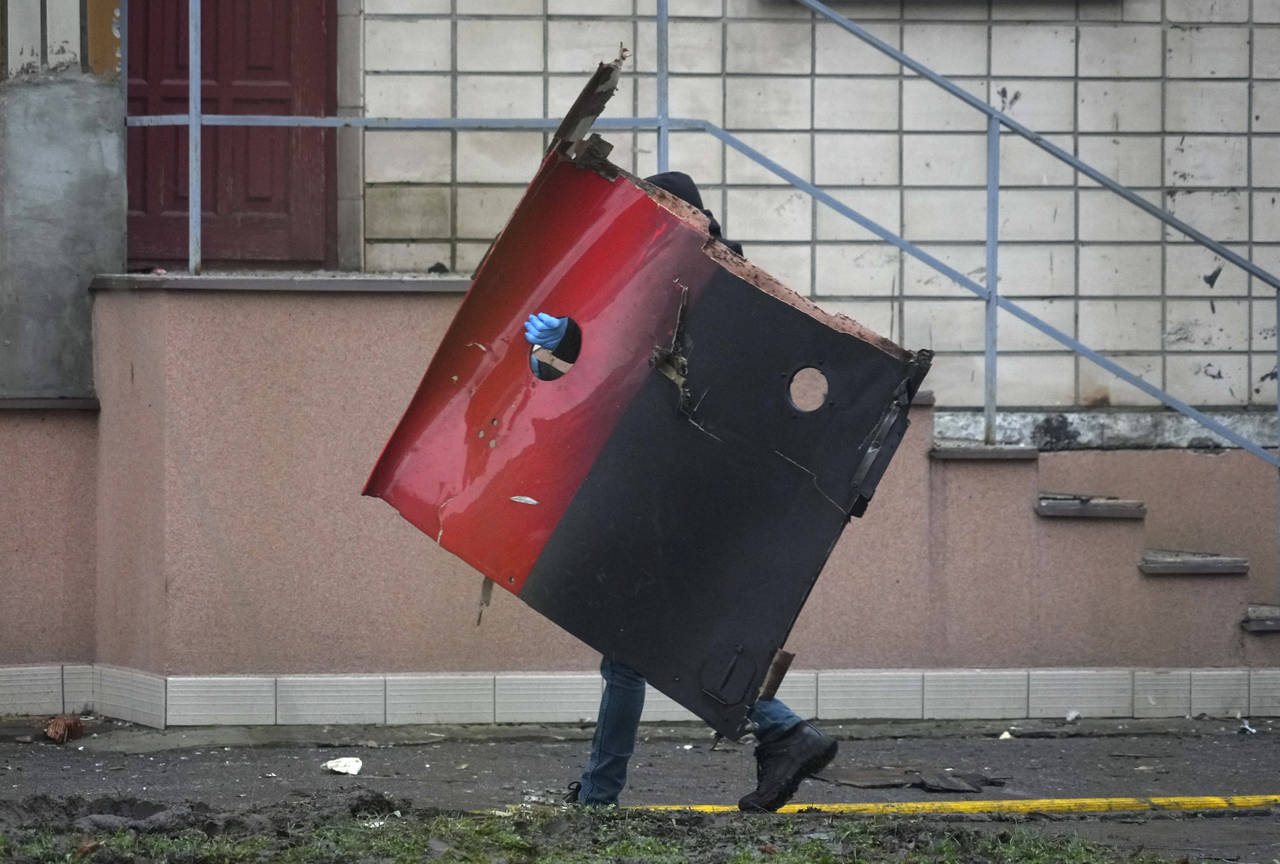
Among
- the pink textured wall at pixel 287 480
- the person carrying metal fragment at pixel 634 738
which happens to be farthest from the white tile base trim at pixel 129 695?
the person carrying metal fragment at pixel 634 738

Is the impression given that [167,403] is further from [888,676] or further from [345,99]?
[888,676]

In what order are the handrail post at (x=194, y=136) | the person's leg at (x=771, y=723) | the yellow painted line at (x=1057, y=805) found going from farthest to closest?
1. the handrail post at (x=194, y=136)
2. the yellow painted line at (x=1057, y=805)
3. the person's leg at (x=771, y=723)

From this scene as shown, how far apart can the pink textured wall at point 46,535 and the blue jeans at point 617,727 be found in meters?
2.85

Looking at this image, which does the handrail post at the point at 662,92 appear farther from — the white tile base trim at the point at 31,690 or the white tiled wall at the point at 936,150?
the white tile base trim at the point at 31,690

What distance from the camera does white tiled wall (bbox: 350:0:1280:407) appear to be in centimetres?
742

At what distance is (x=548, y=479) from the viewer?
14.2 feet

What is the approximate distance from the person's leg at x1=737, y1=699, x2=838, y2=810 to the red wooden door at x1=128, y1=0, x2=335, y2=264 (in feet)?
12.0

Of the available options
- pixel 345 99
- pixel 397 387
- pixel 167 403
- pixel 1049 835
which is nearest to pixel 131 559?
pixel 167 403

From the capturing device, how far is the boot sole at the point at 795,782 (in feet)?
16.0

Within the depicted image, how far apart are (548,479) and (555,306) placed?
1.51 ft

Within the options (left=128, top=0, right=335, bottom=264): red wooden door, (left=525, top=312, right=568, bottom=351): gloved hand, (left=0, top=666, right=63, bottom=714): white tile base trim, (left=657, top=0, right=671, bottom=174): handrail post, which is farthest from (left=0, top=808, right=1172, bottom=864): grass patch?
(left=128, top=0, right=335, bottom=264): red wooden door

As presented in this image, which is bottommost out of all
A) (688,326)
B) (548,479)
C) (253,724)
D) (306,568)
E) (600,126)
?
(253,724)

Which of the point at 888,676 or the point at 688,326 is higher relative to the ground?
the point at 688,326

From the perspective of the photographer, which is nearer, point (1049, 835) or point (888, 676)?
point (1049, 835)
